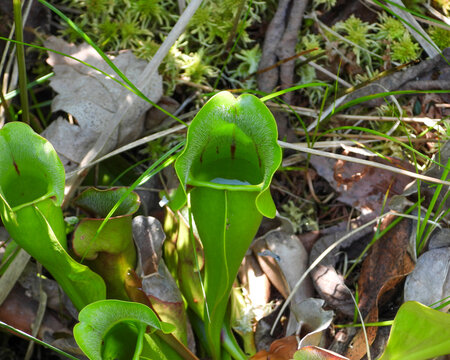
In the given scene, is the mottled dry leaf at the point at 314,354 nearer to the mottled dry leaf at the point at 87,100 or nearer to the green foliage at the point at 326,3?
the mottled dry leaf at the point at 87,100

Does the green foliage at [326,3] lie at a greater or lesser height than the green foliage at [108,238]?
greater

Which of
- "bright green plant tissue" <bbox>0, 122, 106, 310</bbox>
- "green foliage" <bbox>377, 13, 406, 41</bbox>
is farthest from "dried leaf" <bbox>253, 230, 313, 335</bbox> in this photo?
"green foliage" <bbox>377, 13, 406, 41</bbox>

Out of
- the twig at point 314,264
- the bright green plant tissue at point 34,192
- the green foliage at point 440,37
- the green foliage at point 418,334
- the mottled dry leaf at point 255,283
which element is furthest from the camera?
the green foliage at point 440,37

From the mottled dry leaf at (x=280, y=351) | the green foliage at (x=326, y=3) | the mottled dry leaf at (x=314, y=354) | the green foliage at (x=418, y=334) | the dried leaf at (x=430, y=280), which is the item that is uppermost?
the green foliage at (x=326, y=3)

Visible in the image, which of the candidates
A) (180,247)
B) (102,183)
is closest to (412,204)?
(180,247)

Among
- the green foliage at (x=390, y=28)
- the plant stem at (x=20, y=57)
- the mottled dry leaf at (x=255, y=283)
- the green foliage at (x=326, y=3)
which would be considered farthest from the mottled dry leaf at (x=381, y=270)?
the plant stem at (x=20, y=57)

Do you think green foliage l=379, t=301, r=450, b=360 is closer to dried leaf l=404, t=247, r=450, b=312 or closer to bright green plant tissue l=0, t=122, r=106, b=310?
dried leaf l=404, t=247, r=450, b=312

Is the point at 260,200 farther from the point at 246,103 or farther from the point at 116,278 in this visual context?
the point at 116,278
